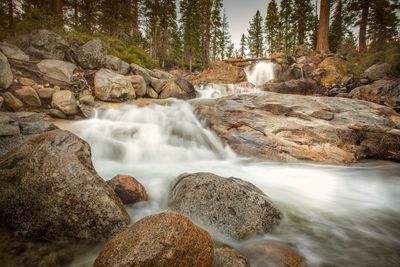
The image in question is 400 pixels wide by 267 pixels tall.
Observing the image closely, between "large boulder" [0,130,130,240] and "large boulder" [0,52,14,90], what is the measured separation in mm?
6250

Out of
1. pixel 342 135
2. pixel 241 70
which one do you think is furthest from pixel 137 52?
pixel 342 135

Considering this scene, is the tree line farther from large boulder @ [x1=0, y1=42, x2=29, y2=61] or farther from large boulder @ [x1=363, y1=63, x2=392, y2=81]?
Answer: large boulder @ [x1=0, y1=42, x2=29, y2=61]

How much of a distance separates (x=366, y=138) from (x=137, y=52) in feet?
50.5

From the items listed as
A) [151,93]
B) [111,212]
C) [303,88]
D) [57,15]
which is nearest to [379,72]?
[303,88]

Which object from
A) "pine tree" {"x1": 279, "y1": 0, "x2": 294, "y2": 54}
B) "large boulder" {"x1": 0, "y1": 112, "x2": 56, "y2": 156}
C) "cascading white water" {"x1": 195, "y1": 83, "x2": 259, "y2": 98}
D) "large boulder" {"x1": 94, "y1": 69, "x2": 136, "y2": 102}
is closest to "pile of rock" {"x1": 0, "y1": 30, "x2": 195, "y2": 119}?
"large boulder" {"x1": 94, "y1": 69, "x2": 136, "y2": 102}

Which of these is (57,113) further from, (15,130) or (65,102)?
(15,130)

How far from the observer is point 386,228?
3.81 meters

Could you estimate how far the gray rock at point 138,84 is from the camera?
10772mm

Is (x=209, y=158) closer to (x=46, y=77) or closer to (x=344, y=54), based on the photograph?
(x=46, y=77)

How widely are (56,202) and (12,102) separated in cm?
656

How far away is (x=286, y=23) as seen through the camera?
38031 millimetres

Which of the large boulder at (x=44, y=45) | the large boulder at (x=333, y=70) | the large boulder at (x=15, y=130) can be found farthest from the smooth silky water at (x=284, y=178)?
the large boulder at (x=333, y=70)

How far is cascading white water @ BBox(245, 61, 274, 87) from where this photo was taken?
18.2 m

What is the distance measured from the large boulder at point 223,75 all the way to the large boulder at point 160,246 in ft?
55.5
